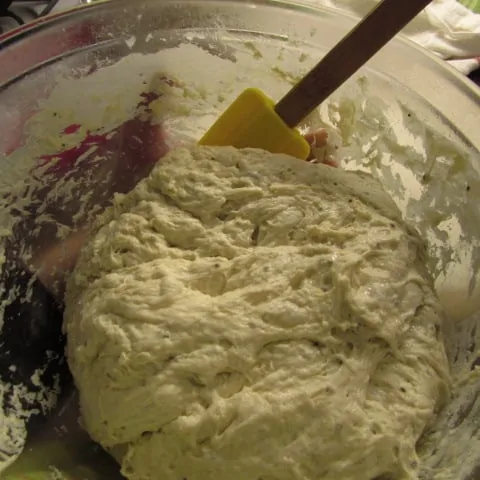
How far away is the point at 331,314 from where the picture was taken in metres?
0.87

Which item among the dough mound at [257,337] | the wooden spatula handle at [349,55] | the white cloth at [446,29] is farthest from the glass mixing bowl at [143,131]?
the white cloth at [446,29]

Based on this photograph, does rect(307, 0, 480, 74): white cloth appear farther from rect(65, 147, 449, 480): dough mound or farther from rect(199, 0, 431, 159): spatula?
rect(65, 147, 449, 480): dough mound

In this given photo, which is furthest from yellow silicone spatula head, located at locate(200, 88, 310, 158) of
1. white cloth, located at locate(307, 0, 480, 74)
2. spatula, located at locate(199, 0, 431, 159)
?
white cloth, located at locate(307, 0, 480, 74)

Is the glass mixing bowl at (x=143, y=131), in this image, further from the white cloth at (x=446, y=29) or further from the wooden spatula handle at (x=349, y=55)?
the white cloth at (x=446, y=29)

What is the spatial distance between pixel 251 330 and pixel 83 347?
0.92 ft

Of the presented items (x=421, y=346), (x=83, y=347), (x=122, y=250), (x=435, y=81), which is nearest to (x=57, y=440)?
(x=83, y=347)

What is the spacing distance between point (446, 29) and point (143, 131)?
3.01 feet

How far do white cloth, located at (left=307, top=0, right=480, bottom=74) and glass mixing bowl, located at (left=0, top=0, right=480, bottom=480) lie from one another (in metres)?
0.43

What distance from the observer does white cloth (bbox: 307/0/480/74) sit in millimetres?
1559

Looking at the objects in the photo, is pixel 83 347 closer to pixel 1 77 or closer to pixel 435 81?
pixel 1 77

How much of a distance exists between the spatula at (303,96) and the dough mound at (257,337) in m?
0.11

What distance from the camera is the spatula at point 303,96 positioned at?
915 millimetres

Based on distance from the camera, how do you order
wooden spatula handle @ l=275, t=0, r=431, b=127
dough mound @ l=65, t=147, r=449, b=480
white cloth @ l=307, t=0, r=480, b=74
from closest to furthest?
dough mound @ l=65, t=147, r=449, b=480
wooden spatula handle @ l=275, t=0, r=431, b=127
white cloth @ l=307, t=0, r=480, b=74

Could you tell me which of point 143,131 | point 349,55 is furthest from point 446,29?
point 143,131
